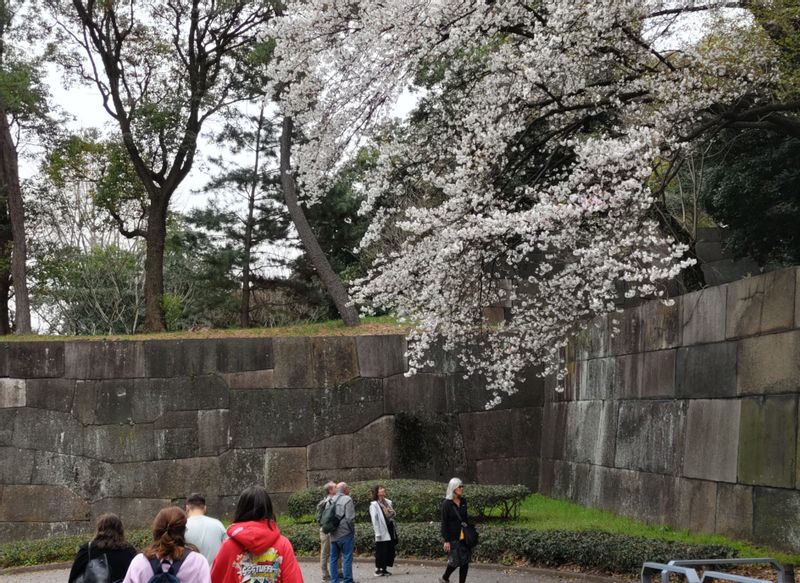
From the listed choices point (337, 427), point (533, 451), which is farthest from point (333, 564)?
point (533, 451)

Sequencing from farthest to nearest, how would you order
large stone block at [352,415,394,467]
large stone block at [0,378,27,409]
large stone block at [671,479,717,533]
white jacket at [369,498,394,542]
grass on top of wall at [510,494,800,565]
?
large stone block at [352,415,394,467], large stone block at [0,378,27,409], large stone block at [671,479,717,533], white jacket at [369,498,394,542], grass on top of wall at [510,494,800,565]

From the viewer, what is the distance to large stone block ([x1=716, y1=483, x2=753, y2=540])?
11591mm

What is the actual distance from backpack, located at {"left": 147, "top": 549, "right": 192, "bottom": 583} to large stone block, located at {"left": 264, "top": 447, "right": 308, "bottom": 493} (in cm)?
1338

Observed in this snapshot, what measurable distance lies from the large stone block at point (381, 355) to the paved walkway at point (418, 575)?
547cm

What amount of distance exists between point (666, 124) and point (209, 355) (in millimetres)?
10170

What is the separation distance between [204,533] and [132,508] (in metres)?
12.8

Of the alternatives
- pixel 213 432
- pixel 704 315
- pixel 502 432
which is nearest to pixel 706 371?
pixel 704 315

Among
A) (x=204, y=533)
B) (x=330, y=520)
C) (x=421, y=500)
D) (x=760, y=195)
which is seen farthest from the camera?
(x=760, y=195)

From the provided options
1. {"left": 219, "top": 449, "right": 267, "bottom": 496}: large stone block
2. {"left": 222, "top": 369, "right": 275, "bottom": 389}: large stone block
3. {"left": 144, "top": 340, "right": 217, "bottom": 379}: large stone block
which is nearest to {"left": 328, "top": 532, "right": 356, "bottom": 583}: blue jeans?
{"left": 219, "top": 449, "right": 267, "bottom": 496}: large stone block

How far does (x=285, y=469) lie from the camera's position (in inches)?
734

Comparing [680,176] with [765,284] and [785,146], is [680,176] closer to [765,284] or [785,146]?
[785,146]

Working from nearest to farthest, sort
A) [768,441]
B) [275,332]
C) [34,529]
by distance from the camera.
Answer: [768,441] < [34,529] < [275,332]

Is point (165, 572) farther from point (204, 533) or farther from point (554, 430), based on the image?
point (554, 430)

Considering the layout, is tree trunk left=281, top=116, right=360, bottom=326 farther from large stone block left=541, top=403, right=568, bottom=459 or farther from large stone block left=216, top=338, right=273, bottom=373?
large stone block left=541, top=403, right=568, bottom=459
